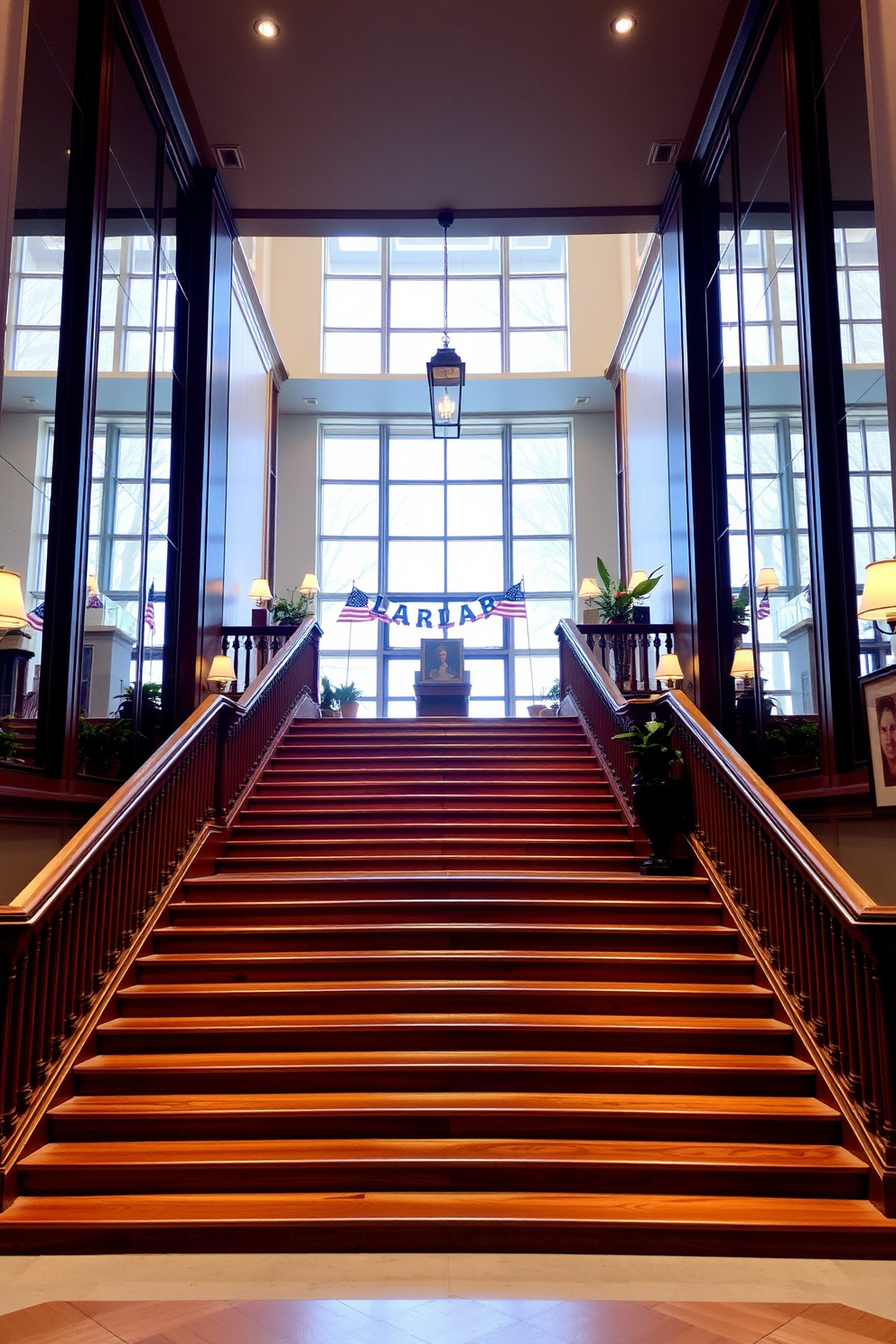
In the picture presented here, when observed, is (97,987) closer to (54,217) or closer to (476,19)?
(54,217)

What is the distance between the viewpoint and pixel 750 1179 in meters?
3.61

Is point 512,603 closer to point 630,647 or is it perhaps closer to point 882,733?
point 630,647

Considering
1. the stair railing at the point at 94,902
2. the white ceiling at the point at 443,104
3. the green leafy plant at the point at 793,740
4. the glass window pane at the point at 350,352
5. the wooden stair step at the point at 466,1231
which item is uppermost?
the glass window pane at the point at 350,352

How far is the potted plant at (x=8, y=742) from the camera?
491 cm

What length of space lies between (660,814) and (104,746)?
330cm

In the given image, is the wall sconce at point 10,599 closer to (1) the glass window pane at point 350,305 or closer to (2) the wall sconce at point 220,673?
(2) the wall sconce at point 220,673

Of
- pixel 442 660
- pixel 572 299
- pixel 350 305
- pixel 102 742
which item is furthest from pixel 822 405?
pixel 350 305

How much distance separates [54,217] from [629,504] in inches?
358

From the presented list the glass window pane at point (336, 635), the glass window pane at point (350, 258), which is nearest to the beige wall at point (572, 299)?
the glass window pane at point (350, 258)

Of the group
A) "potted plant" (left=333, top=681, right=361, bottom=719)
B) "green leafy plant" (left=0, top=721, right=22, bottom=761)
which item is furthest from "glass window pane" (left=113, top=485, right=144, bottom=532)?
"potted plant" (left=333, top=681, right=361, bottom=719)

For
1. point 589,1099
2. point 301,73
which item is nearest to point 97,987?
point 589,1099

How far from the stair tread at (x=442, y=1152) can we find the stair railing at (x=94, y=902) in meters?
0.30

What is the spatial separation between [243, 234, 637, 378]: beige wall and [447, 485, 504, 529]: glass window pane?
90.0 inches

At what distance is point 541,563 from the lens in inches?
648
